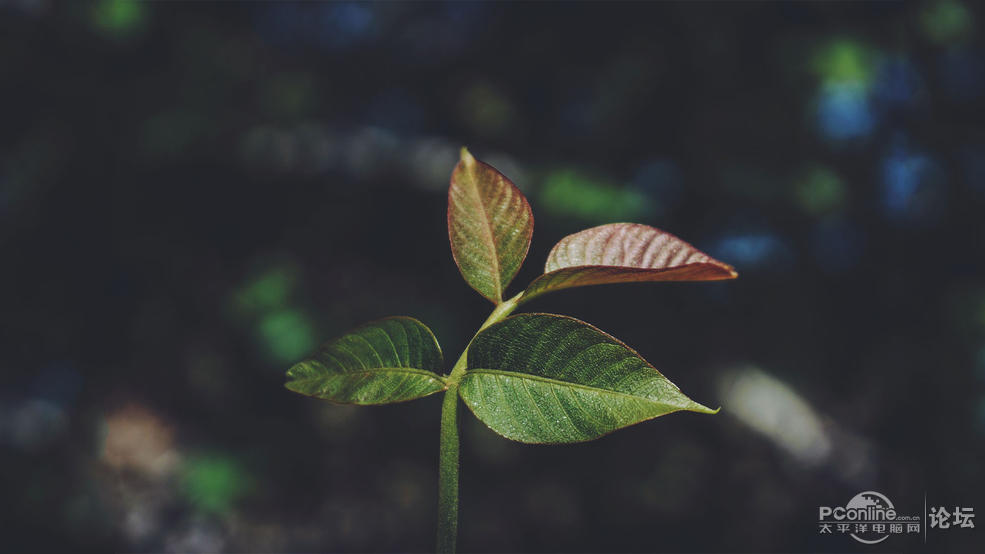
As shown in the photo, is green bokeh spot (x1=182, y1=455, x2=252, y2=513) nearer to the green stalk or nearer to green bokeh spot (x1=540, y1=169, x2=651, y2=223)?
green bokeh spot (x1=540, y1=169, x2=651, y2=223)

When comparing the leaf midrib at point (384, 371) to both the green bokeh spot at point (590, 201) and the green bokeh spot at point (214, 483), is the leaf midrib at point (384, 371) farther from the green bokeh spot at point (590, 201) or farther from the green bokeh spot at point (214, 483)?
the green bokeh spot at point (214, 483)

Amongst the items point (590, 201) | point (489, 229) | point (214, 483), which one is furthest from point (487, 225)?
point (214, 483)

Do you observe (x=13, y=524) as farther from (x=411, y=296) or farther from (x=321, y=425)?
(x=411, y=296)

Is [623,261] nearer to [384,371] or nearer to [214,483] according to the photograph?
[384,371]

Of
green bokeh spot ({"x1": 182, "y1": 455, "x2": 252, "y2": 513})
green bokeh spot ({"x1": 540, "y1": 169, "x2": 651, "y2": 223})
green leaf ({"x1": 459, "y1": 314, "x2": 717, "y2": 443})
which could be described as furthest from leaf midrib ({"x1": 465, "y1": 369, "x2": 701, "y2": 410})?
green bokeh spot ({"x1": 182, "y1": 455, "x2": 252, "y2": 513})

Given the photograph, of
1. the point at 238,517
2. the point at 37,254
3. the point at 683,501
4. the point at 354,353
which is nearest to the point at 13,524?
the point at 238,517
